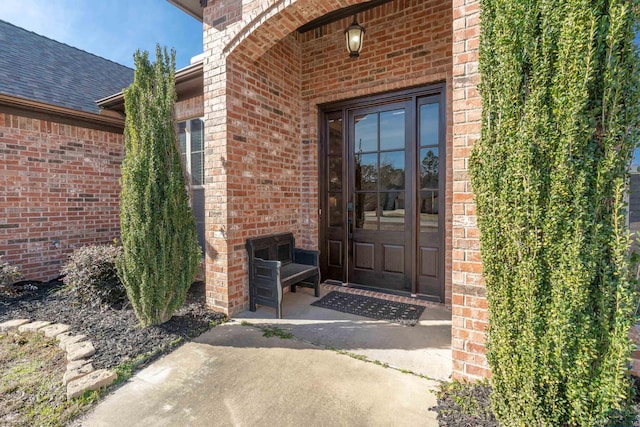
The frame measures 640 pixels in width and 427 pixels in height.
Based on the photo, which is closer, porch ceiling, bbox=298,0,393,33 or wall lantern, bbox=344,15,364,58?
wall lantern, bbox=344,15,364,58

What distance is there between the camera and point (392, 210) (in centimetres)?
399

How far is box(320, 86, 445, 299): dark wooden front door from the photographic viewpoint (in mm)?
3713

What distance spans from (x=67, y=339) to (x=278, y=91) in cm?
371

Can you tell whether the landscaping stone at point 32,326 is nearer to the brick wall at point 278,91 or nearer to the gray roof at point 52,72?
the brick wall at point 278,91

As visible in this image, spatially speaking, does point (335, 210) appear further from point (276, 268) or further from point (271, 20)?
point (271, 20)

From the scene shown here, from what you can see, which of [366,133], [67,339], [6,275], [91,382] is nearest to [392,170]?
[366,133]

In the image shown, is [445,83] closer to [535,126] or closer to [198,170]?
[535,126]

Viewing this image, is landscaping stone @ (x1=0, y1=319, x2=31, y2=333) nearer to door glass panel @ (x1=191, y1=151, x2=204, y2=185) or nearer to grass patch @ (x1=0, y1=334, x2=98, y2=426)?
grass patch @ (x1=0, y1=334, x2=98, y2=426)

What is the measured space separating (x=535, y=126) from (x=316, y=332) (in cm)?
250

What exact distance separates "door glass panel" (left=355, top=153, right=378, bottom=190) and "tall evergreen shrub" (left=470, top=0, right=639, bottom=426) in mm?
2580

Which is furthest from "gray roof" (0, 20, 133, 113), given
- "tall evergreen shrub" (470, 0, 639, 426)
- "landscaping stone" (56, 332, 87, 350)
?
"tall evergreen shrub" (470, 0, 639, 426)

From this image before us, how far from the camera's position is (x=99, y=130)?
523 centimetres

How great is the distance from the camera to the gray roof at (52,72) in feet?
15.5

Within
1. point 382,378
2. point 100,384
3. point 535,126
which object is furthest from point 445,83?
point 100,384
